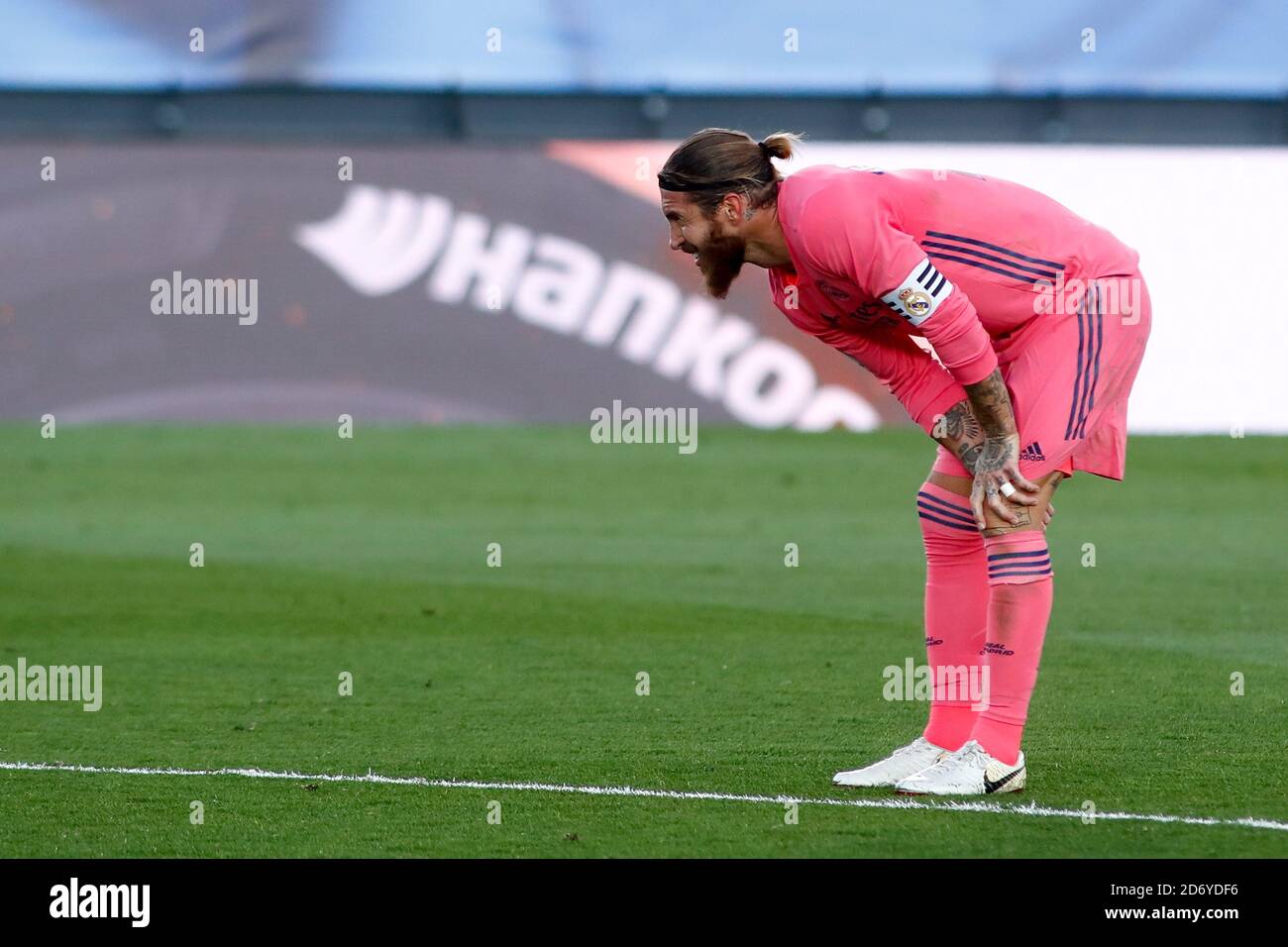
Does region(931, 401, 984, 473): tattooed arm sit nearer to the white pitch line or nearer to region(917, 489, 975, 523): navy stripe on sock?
region(917, 489, 975, 523): navy stripe on sock

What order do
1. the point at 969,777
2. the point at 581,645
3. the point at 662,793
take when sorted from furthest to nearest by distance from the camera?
the point at 581,645, the point at 662,793, the point at 969,777

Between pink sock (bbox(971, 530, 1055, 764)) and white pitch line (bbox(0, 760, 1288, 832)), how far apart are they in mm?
201

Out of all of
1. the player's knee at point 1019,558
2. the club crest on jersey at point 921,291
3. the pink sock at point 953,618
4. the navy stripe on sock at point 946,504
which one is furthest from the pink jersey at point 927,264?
the player's knee at point 1019,558

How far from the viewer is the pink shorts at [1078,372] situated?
14.4ft

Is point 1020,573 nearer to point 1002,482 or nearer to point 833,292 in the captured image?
point 1002,482

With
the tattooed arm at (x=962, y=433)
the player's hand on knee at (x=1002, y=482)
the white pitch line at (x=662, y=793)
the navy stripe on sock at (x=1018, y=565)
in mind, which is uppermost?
the tattooed arm at (x=962, y=433)

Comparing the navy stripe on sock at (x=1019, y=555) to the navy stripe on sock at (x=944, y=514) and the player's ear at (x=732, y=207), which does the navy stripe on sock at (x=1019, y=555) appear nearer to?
the navy stripe on sock at (x=944, y=514)

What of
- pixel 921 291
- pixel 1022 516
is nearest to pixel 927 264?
pixel 921 291

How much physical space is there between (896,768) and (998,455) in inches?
36.0

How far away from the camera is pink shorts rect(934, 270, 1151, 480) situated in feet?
14.4

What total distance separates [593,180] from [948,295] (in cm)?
1119

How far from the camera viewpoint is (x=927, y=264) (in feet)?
13.8

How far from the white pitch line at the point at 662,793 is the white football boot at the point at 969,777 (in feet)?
0.19

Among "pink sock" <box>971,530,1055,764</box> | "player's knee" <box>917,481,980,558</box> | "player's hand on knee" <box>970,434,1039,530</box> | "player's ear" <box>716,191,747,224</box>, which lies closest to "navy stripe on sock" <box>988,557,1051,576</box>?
"pink sock" <box>971,530,1055,764</box>
